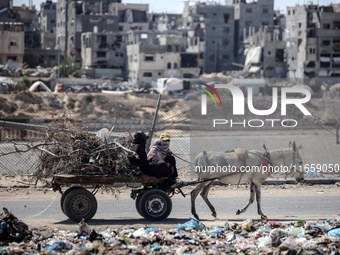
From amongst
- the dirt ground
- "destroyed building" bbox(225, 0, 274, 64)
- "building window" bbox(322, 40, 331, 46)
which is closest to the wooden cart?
the dirt ground

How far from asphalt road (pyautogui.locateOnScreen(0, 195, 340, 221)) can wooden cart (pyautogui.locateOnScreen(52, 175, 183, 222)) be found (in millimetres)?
582

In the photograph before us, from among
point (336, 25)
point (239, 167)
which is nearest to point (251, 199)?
point (239, 167)

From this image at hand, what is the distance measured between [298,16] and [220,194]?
65.3 metres

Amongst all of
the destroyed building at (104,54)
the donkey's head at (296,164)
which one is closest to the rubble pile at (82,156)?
the donkey's head at (296,164)

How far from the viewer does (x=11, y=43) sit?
6881 cm

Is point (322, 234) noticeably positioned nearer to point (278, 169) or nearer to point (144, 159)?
point (278, 169)

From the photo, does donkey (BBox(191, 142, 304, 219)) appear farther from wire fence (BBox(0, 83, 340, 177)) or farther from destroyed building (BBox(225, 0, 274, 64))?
destroyed building (BBox(225, 0, 274, 64))

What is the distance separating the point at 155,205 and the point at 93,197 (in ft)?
3.92

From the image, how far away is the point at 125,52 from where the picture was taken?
81.2m

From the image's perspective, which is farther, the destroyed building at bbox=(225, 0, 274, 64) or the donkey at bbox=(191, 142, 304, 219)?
the destroyed building at bbox=(225, 0, 274, 64)

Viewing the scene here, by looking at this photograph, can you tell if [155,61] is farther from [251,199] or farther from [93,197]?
[93,197]

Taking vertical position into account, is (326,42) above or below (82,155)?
above

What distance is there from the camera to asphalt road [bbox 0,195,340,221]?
12.1 metres

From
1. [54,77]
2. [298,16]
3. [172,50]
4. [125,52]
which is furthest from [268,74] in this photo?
[54,77]
